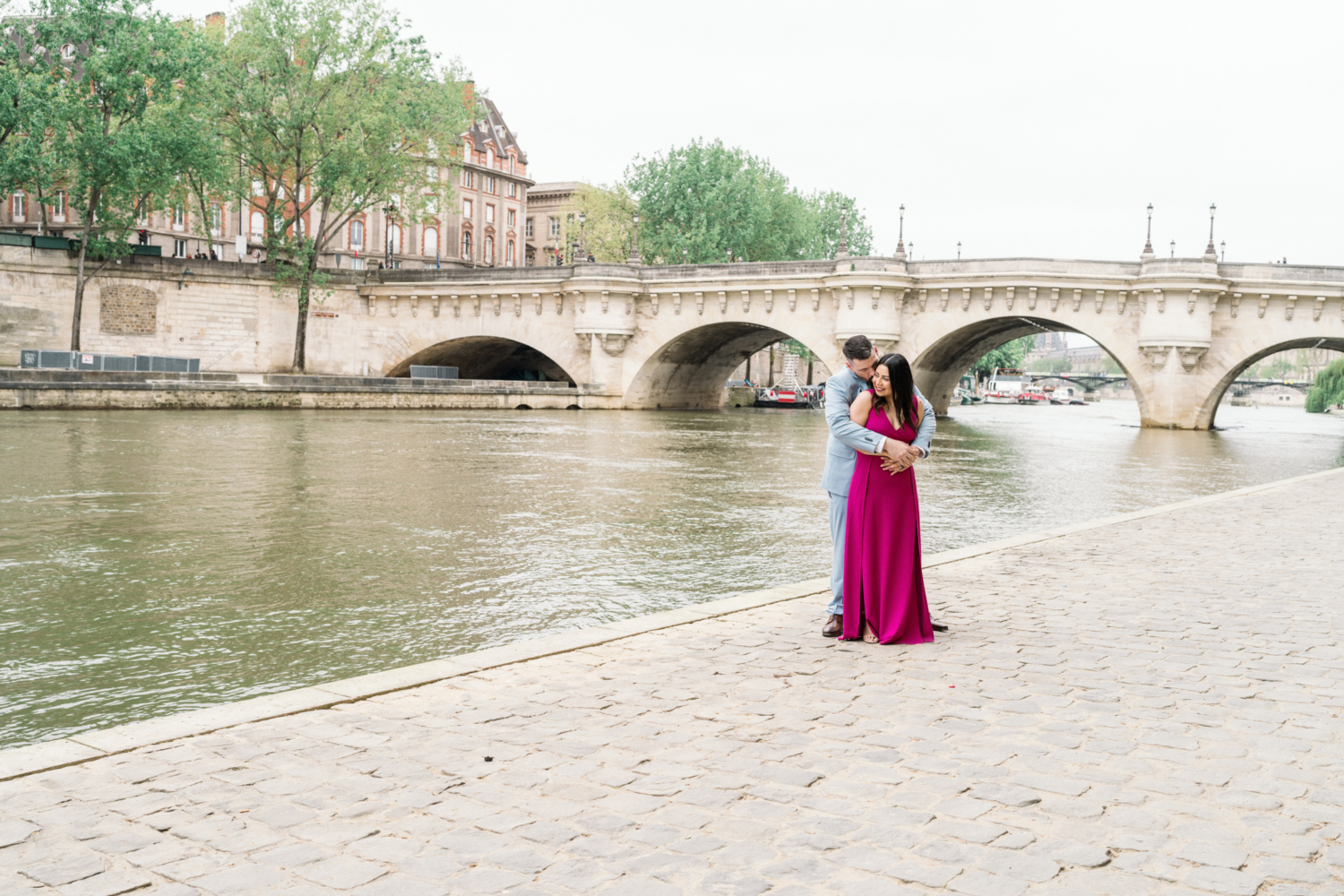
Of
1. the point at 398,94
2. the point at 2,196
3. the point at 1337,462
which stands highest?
the point at 398,94

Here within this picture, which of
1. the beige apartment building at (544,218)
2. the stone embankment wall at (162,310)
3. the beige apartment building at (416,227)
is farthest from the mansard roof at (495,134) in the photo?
the stone embankment wall at (162,310)

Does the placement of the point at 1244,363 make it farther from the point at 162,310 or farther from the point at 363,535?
the point at 162,310

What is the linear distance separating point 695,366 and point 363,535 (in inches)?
1599

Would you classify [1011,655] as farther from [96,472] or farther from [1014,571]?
[96,472]

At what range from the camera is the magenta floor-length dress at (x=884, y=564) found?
20.4 feet

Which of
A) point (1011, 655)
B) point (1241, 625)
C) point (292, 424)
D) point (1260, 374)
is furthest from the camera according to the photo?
point (1260, 374)

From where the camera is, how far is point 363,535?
35.8 feet

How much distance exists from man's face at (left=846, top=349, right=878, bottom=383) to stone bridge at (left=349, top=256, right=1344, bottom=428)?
33446 mm

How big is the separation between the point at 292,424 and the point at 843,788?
24.8 meters

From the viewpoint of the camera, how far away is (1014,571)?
8.62 m

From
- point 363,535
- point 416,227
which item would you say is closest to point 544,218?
point 416,227

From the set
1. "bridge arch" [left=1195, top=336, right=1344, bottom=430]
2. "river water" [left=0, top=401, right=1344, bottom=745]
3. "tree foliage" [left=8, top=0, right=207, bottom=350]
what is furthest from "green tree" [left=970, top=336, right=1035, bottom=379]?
"river water" [left=0, top=401, right=1344, bottom=745]

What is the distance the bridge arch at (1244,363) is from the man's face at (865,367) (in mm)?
33581

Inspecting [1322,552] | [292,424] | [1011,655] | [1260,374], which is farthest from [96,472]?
[1260,374]
